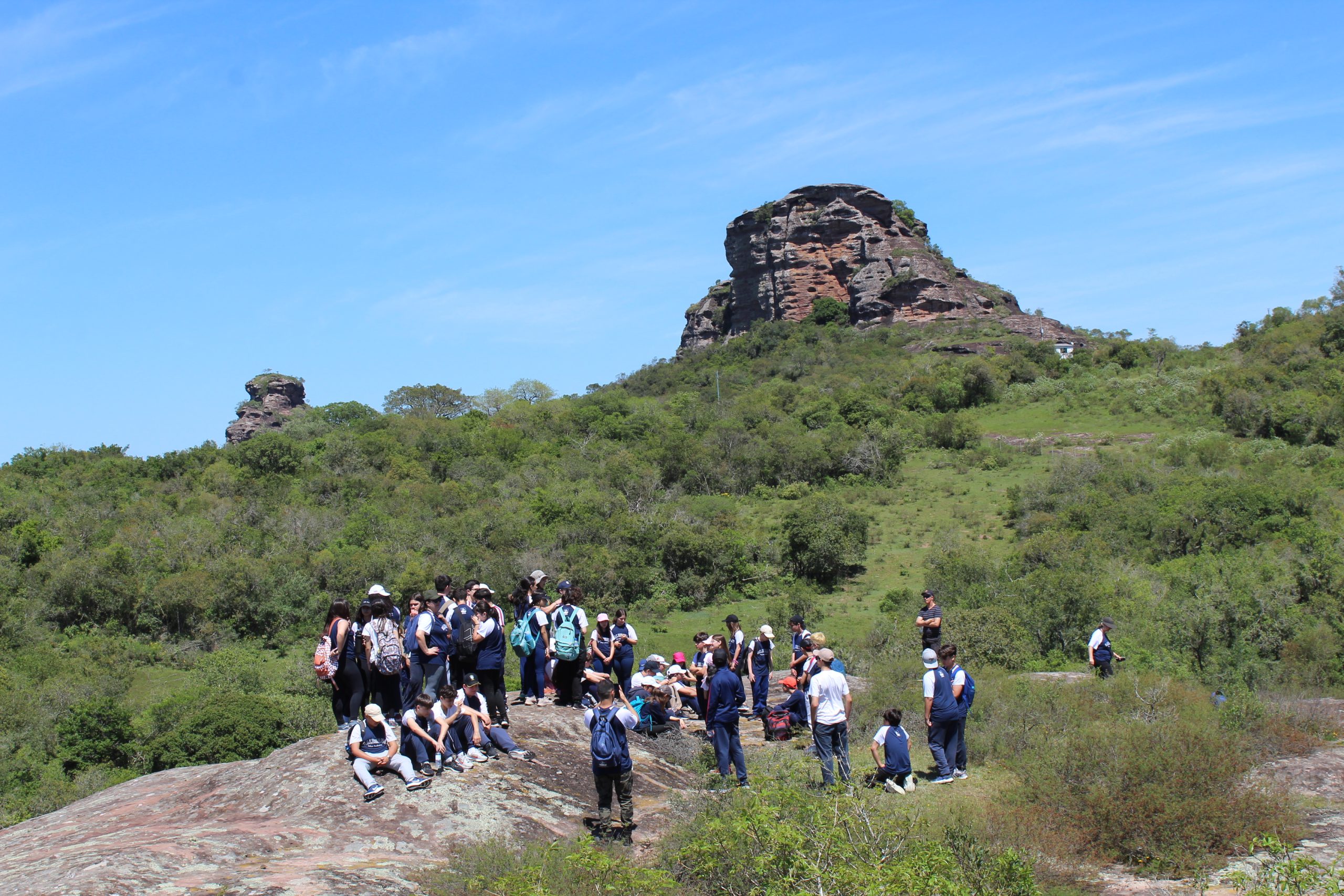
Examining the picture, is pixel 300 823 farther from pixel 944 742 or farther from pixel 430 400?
pixel 430 400

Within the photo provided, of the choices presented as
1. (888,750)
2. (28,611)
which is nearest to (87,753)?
(28,611)

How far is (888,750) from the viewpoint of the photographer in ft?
29.3

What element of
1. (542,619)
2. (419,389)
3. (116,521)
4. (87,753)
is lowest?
(87,753)

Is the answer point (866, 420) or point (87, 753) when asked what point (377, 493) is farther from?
point (866, 420)

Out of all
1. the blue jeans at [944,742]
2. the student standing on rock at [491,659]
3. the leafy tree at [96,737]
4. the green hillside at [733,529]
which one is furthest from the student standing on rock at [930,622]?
the leafy tree at [96,737]

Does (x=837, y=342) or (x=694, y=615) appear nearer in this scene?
(x=694, y=615)

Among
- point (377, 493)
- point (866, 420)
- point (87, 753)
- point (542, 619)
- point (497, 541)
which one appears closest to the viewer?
point (542, 619)

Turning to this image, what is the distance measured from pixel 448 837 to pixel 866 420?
43.9 m

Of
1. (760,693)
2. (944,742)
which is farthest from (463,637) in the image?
(944,742)

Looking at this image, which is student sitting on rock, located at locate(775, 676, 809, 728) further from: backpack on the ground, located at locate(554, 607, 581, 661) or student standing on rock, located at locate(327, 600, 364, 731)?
student standing on rock, located at locate(327, 600, 364, 731)

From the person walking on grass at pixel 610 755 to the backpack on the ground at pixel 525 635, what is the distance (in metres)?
2.84

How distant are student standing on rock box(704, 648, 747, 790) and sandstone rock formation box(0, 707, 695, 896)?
2.35 ft

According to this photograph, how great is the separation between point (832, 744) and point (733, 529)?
25.5 meters

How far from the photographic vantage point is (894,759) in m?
8.91
